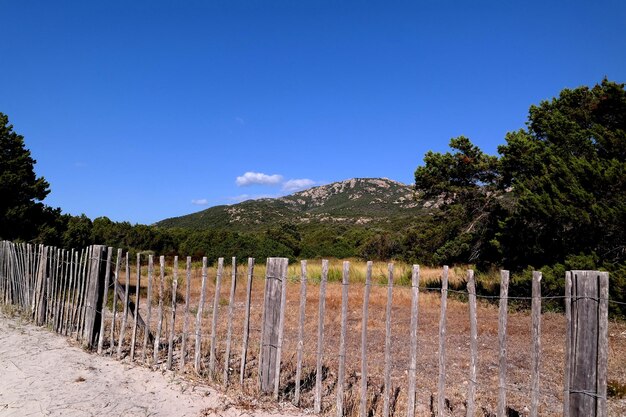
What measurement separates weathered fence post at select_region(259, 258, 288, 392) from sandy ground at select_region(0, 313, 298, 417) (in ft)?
1.40

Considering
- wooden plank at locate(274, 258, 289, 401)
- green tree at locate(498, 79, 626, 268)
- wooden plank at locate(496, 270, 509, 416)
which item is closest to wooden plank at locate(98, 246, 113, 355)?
wooden plank at locate(274, 258, 289, 401)

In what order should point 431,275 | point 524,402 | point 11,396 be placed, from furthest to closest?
point 431,275, point 524,402, point 11,396

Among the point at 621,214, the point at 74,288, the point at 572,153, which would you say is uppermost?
the point at 572,153

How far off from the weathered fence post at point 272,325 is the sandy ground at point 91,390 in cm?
43

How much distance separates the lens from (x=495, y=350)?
788 cm

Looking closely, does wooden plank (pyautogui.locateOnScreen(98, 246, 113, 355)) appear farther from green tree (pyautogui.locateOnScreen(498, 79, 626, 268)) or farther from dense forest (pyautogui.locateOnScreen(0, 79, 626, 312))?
green tree (pyautogui.locateOnScreen(498, 79, 626, 268))

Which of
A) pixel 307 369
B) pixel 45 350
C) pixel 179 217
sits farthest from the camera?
pixel 179 217

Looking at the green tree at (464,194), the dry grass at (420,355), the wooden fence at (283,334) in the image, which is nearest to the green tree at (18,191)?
the wooden fence at (283,334)

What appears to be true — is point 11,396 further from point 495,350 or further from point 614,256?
point 614,256

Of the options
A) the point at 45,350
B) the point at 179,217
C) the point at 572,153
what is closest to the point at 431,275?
the point at 572,153

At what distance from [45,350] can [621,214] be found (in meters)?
11.2

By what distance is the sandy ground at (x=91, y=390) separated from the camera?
4.57 m

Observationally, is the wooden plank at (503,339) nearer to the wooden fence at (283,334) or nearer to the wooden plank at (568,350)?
the wooden fence at (283,334)

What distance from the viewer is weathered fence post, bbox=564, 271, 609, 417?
3.13m
